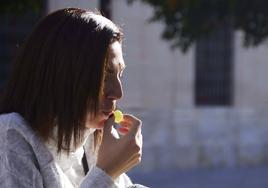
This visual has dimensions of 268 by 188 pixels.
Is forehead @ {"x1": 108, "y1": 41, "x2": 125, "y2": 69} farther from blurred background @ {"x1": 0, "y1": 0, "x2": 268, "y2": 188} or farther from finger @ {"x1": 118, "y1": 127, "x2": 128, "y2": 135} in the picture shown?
blurred background @ {"x1": 0, "y1": 0, "x2": 268, "y2": 188}

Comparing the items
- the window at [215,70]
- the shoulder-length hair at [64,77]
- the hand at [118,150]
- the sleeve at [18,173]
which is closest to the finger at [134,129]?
the hand at [118,150]

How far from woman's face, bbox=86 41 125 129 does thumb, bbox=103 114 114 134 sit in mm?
21

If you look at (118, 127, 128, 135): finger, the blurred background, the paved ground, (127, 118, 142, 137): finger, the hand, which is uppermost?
(127, 118, 142, 137): finger

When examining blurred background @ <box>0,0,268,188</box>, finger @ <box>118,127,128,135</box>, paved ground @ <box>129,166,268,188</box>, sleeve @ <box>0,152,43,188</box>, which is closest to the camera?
sleeve @ <box>0,152,43,188</box>

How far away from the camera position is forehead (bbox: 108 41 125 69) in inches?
74.2

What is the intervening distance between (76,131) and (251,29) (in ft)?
17.9

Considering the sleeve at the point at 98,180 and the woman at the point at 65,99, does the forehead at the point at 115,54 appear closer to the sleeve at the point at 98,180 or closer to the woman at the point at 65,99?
the woman at the point at 65,99

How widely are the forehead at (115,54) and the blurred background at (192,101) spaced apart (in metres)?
9.73

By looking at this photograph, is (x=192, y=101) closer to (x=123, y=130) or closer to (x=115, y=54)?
(x=123, y=130)

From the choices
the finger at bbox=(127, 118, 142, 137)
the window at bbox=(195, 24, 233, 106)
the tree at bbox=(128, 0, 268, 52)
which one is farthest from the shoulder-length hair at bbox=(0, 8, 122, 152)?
the window at bbox=(195, 24, 233, 106)

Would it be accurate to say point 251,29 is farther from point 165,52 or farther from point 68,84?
point 165,52

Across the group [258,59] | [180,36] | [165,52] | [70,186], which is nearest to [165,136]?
[165,52]

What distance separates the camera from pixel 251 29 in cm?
715

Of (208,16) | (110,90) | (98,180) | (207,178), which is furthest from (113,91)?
(207,178)
